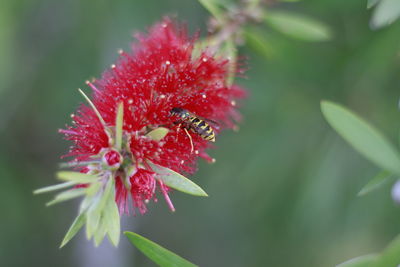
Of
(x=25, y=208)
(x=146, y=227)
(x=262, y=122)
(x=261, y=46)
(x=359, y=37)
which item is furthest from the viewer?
(x=146, y=227)

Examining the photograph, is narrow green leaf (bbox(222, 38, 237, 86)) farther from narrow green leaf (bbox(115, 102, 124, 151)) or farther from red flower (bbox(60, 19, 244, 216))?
narrow green leaf (bbox(115, 102, 124, 151))

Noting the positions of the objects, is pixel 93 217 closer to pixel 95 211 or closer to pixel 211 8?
pixel 95 211

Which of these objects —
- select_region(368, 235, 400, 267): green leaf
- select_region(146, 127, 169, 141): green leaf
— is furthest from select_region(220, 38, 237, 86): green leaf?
select_region(368, 235, 400, 267): green leaf

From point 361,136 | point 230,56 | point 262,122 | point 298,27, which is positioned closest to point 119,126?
point 361,136

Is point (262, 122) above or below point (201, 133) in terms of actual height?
above

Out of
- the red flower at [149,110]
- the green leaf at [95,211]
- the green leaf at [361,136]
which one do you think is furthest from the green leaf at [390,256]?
the green leaf at [95,211]

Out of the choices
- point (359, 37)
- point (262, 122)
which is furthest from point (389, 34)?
point (262, 122)

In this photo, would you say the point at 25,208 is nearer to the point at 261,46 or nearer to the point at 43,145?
the point at 43,145

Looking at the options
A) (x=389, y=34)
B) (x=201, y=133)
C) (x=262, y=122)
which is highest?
(x=389, y=34)

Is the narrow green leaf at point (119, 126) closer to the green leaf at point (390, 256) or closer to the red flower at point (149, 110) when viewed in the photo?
the red flower at point (149, 110)
